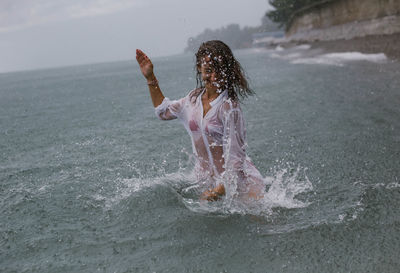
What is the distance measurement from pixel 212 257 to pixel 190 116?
5.32ft

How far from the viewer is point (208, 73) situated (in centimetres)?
462

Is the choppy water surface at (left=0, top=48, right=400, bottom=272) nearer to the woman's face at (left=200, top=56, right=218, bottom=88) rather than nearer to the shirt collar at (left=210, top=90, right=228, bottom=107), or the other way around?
the shirt collar at (left=210, top=90, right=228, bottom=107)

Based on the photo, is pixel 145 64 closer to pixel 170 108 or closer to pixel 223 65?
pixel 170 108

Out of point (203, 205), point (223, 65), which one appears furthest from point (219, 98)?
point (203, 205)

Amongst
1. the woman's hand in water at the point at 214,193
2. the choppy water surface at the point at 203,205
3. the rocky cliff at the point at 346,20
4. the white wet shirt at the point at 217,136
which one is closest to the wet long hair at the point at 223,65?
the white wet shirt at the point at 217,136

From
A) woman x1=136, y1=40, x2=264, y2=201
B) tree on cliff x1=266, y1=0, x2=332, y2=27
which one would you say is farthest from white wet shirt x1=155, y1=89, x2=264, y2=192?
tree on cliff x1=266, y1=0, x2=332, y2=27

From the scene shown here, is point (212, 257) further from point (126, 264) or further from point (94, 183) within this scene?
point (94, 183)

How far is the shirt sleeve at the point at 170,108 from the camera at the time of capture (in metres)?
4.98

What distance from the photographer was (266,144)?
881cm

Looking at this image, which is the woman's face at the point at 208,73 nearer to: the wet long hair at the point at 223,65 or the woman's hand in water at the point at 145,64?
the wet long hair at the point at 223,65

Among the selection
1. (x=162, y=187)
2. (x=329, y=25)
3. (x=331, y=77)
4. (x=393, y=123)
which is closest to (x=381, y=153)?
(x=393, y=123)

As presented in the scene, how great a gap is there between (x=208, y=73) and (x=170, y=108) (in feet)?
2.24

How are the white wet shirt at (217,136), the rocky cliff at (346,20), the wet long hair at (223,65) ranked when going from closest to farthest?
1. the wet long hair at (223,65)
2. the white wet shirt at (217,136)
3. the rocky cliff at (346,20)

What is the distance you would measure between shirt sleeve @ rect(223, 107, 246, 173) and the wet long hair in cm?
20
